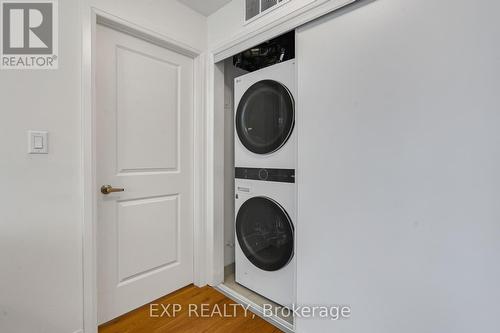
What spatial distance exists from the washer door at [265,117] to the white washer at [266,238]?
0.94ft

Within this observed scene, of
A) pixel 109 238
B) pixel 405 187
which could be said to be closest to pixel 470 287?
pixel 405 187

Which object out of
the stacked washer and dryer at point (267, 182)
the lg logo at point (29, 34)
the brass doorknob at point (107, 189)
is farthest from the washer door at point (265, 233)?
the lg logo at point (29, 34)

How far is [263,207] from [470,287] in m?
1.12

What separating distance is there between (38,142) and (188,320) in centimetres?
144

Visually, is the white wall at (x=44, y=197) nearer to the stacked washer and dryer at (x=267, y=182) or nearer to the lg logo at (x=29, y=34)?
the lg logo at (x=29, y=34)

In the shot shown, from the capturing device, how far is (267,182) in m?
1.61

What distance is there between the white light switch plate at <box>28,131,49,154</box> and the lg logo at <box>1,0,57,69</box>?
35cm

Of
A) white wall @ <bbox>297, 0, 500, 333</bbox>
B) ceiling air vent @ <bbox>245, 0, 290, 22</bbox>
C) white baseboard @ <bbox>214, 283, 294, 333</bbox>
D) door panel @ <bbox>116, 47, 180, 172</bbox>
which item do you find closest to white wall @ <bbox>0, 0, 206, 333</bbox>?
door panel @ <bbox>116, 47, 180, 172</bbox>

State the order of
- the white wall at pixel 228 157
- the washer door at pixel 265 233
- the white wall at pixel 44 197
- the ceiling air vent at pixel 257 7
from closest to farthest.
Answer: the white wall at pixel 44 197 < the ceiling air vent at pixel 257 7 < the washer door at pixel 265 233 < the white wall at pixel 228 157

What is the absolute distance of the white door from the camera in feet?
4.82

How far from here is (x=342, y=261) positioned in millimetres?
1159

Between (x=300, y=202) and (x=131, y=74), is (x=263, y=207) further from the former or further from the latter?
(x=131, y=74)

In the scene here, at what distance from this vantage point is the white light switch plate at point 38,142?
3.74 ft

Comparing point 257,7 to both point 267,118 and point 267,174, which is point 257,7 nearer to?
point 267,118
